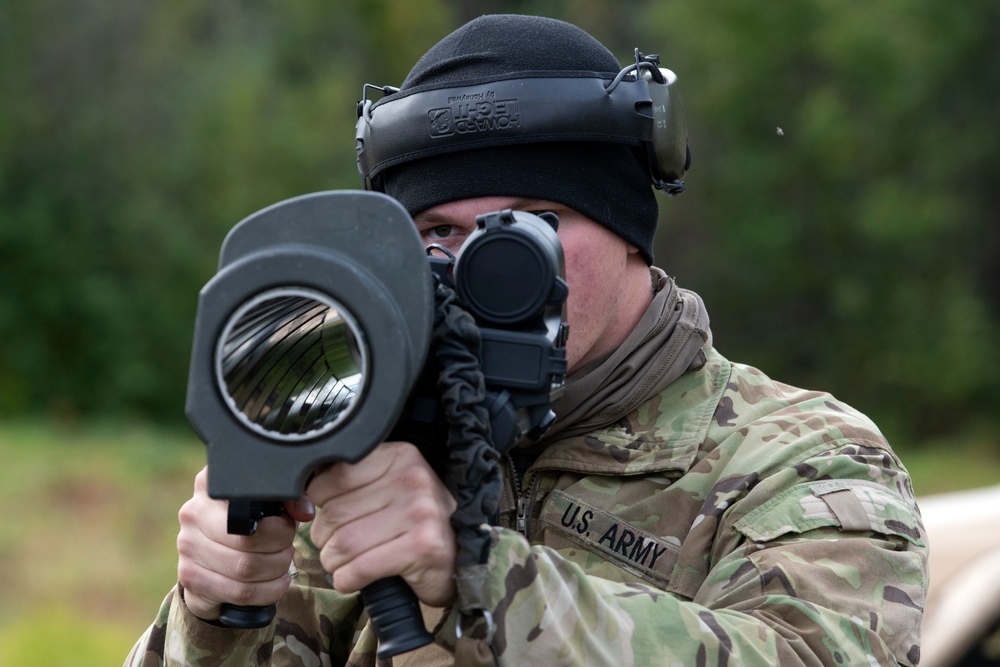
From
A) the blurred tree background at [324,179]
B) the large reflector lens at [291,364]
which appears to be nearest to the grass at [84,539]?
the blurred tree background at [324,179]

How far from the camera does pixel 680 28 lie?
2162 cm

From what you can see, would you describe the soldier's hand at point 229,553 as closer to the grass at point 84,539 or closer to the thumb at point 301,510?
the thumb at point 301,510

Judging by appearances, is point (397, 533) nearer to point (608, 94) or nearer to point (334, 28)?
point (608, 94)

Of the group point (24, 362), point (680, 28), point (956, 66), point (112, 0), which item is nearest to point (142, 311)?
point (24, 362)

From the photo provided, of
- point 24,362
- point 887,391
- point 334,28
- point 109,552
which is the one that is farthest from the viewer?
point 334,28

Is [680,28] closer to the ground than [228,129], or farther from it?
farther from it

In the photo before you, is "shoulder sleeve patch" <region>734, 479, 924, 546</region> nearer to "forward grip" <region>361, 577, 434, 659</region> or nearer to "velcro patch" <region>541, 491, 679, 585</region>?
"velcro patch" <region>541, 491, 679, 585</region>

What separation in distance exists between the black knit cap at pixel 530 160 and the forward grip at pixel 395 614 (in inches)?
35.7

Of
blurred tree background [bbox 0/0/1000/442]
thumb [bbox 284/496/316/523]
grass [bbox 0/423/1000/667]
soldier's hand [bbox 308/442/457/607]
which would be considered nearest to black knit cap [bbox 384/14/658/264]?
thumb [bbox 284/496/316/523]

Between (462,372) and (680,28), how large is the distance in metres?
21.0

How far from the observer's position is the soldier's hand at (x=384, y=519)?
1.50 meters

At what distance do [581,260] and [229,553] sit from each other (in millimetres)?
870

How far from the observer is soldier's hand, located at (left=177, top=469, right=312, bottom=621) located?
5.69ft

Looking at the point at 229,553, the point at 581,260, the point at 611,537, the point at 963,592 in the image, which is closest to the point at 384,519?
the point at 229,553
